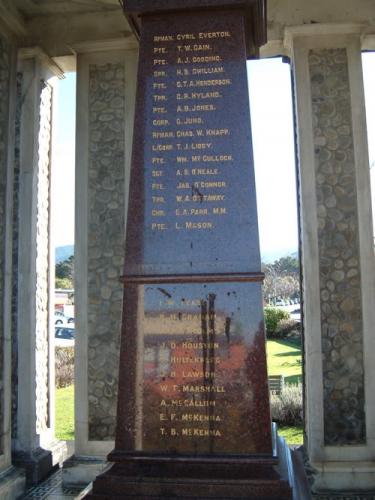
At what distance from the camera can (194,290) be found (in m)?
3.41

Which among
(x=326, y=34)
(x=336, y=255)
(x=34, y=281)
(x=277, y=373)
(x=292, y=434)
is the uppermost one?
(x=326, y=34)

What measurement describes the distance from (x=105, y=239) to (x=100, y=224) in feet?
0.60

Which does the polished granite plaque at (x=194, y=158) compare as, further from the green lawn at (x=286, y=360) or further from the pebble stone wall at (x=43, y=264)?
the green lawn at (x=286, y=360)

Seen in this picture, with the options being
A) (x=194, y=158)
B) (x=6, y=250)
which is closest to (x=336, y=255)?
(x=194, y=158)

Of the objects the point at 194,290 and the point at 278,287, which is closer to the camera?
the point at 194,290

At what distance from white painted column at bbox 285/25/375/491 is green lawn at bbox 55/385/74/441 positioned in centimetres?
397

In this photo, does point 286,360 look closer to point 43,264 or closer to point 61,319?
point 43,264

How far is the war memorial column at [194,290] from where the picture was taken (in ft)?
10.6

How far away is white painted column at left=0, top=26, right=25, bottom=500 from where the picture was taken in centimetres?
559

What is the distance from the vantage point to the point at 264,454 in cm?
322

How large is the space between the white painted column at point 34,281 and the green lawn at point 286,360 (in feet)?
19.4

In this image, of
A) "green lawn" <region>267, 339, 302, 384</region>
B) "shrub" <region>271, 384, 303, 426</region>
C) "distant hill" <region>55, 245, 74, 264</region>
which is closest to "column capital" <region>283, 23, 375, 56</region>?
"shrub" <region>271, 384, 303, 426</region>

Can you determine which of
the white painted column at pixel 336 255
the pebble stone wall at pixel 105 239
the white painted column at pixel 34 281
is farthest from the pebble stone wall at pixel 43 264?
the white painted column at pixel 336 255

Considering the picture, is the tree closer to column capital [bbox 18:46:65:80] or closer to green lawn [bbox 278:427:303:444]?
green lawn [bbox 278:427:303:444]
